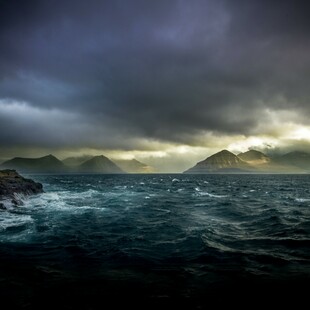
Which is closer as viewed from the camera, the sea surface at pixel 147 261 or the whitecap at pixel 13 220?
the sea surface at pixel 147 261

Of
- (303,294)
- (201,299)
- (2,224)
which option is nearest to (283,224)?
(303,294)

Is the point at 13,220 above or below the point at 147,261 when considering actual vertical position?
below

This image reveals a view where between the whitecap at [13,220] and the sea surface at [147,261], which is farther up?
the sea surface at [147,261]

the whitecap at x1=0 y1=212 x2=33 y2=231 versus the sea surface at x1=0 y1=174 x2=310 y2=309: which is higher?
the sea surface at x1=0 y1=174 x2=310 y2=309

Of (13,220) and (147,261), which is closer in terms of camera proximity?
(147,261)

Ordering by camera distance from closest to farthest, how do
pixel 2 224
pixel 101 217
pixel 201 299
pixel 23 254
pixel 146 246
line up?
pixel 201 299, pixel 23 254, pixel 146 246, pixel 2 224, pixel 101 217

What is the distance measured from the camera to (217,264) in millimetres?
13469

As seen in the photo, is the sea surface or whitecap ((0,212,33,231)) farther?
whitecap ((0,212,33,231))

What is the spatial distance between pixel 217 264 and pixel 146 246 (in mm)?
4945

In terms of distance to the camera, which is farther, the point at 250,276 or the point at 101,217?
the point at 101,217

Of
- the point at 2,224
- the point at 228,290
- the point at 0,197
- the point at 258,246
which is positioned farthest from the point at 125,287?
the point at 0,197

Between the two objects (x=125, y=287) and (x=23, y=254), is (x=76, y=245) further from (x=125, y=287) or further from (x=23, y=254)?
(x=125, y=287)

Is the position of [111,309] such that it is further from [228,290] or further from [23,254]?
[23,254]

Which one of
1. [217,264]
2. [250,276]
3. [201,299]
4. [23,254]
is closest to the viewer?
[201,299]
